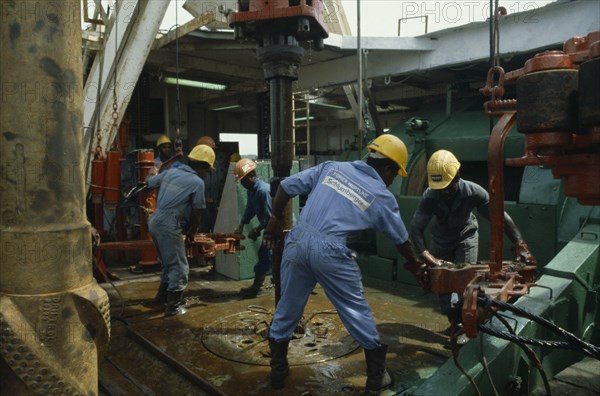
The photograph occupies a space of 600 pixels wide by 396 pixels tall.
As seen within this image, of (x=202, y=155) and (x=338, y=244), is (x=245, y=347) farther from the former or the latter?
(x=202, y=155)

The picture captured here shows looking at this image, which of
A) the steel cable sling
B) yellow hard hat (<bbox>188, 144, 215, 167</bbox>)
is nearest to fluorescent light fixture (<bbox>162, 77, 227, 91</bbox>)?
yellow hard hat (<bbox>188, 144, 215, 167</bbox>)

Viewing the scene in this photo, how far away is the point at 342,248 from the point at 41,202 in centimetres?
195

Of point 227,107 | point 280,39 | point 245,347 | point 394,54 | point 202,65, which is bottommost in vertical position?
point 245,347

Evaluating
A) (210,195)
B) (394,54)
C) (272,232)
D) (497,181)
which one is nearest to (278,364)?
(272,232)

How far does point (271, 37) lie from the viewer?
129 inches

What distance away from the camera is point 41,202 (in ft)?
3.85

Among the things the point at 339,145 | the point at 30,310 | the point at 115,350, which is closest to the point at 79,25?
the point at 30,310

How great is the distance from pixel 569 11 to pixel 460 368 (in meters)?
4.23

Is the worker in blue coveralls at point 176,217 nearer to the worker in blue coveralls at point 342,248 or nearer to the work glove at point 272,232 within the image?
the work glove at point 272,232

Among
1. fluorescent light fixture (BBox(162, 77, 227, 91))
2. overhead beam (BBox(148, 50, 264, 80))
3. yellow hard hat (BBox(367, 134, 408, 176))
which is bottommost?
yellow hard hat (BBox(367, 134, 408, 176))

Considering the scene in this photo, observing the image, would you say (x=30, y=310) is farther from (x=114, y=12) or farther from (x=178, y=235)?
(x=114, y=12)

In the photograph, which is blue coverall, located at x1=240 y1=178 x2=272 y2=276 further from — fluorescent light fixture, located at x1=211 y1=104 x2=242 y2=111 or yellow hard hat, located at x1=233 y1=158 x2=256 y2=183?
fluorescent light fixture, located at x1=211 y1=104 x2=242 y2=111

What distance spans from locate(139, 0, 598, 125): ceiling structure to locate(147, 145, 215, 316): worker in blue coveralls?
102 centimetres

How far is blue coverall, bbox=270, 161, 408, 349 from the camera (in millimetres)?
2906
